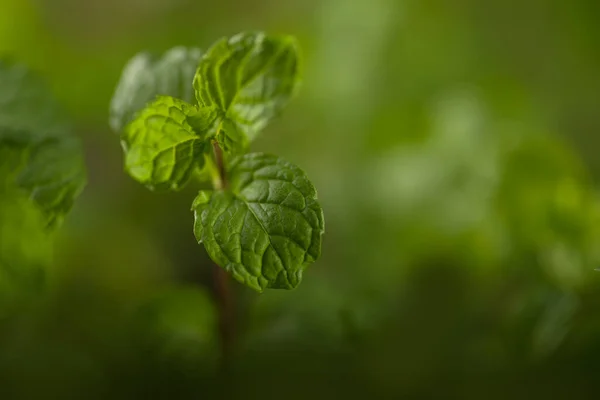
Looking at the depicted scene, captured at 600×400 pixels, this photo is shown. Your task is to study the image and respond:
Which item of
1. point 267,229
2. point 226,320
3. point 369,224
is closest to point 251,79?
point 267,229

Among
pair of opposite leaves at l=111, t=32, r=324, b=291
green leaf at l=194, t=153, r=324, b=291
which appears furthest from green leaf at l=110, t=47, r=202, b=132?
green leaf at l=194, t=153, r=324, b=291

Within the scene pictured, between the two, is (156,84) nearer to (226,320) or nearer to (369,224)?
(226,320)

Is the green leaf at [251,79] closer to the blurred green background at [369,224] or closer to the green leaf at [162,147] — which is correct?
the green leaf at [162,147]

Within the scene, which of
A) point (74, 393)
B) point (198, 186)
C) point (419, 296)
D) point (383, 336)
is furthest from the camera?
point (198, 186)

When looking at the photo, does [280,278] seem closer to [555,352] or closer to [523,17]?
[555,352]

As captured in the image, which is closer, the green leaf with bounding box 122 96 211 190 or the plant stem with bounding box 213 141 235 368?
the green leaf with bounding box 122 96 211 190

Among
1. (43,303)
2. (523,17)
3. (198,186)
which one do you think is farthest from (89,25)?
(523,17)

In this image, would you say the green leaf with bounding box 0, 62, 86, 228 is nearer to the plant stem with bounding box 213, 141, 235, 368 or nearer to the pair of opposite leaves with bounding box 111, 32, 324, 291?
the pair of opposite leaves with bounding box 111, 32, 324, 291

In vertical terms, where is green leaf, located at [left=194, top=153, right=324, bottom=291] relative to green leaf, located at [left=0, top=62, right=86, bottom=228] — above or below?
below
